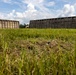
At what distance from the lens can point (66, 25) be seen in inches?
765

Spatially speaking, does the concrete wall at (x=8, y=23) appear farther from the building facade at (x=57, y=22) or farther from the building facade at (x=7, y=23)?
the building facade at (x=57, y=22)

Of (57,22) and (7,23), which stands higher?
(57,22)

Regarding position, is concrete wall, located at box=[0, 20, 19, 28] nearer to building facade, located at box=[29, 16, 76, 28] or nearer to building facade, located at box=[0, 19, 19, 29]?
→ building facade, located at box=[0, 19, 19, 29]

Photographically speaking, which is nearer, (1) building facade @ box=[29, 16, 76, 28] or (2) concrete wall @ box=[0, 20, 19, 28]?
(1) building facade @ box=[29, 16, 76, 28]

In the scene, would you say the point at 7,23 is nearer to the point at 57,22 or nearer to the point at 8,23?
the point at 8,23

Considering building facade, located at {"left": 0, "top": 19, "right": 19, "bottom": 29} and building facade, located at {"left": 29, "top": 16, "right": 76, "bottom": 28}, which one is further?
building facade, located at {"left": 0, "top": 19, "right": 19, "bottom": 29}

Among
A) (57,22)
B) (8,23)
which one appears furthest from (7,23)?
(57,22)

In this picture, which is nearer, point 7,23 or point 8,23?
point 7,23

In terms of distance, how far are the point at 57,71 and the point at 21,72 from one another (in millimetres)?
496

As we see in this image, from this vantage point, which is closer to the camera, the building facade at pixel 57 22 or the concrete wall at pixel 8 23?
the building facade at pixel 57 22

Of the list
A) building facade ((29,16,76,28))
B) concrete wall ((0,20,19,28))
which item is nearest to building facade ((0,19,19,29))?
concrete wall ((0,20,19,28))

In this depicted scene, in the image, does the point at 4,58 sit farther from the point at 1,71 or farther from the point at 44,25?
the point at 44,25

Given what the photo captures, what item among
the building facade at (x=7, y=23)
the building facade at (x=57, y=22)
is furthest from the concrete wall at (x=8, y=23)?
the building facade at (x=57, y=22)

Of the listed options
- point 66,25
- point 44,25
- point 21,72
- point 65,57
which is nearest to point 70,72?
point 65,57
